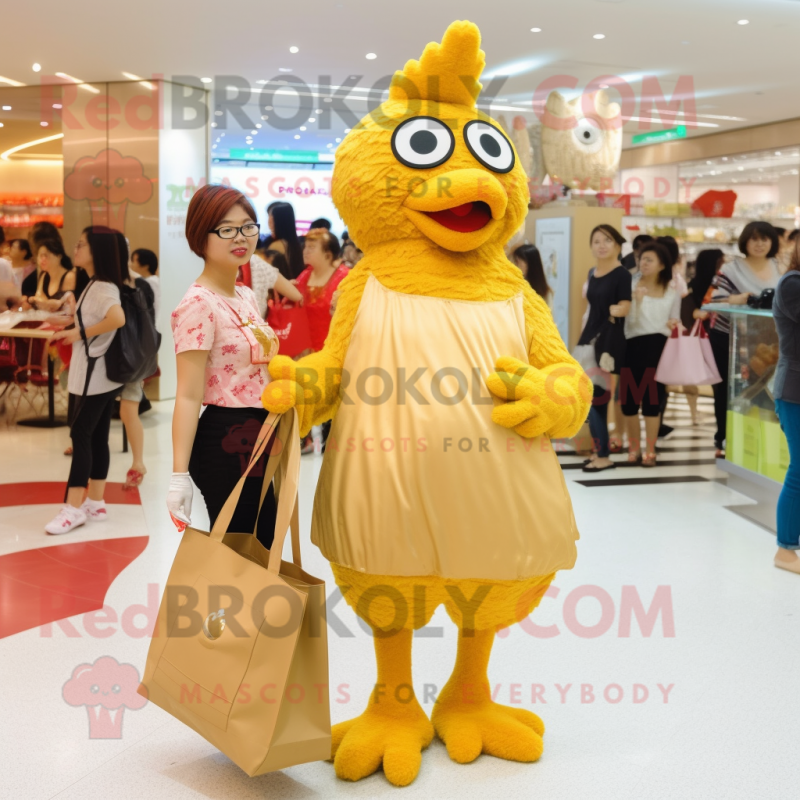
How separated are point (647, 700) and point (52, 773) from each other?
1.66 metres

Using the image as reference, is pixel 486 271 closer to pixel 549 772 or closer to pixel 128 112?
pixel 549 772

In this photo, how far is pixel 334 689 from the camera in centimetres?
266

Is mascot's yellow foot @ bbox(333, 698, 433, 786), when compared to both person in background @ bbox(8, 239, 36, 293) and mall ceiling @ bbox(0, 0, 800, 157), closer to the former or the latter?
mall ceiling @ bbox(0, 0, 800, 157)

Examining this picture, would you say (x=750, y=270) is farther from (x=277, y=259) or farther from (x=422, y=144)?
(x=422, y=144)

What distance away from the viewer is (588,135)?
21.6 feet

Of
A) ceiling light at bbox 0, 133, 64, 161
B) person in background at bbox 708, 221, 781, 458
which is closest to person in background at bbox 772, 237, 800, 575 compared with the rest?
person in background at bbox 708, 221, 781, 458

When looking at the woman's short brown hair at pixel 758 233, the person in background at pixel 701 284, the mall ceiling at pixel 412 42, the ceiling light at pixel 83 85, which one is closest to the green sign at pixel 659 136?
the mall ceiling at pixel 412 42

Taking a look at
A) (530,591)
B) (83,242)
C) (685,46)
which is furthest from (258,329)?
(685,46)

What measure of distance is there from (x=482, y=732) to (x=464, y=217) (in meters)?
1.31

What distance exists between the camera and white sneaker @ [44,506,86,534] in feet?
13.9

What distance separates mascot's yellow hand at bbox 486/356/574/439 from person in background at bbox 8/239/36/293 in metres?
7.30

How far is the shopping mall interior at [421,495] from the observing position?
2018mm

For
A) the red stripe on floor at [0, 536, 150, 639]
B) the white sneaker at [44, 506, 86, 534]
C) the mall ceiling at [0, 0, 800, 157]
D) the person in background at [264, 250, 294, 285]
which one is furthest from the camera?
the mall ceiling at [0, 0, 800, 157]

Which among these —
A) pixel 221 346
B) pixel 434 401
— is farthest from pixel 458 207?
pixel 221 346
